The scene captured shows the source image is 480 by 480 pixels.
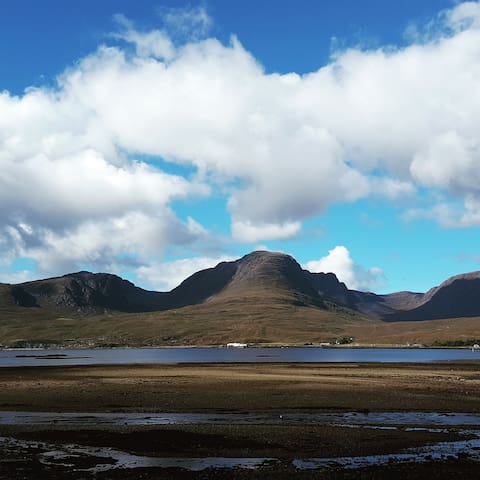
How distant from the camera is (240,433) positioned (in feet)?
132

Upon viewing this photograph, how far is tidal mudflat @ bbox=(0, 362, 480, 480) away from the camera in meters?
29.7

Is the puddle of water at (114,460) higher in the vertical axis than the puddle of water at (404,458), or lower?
higher

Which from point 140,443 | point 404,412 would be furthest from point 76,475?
point 404,412

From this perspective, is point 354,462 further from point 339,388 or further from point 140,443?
point 339,388

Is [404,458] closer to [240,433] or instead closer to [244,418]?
[240,433]

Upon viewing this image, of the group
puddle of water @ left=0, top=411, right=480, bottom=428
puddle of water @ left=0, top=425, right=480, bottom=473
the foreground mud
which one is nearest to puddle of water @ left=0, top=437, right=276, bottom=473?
puddle of water @ left=0, top=425, right=480, bottom=473

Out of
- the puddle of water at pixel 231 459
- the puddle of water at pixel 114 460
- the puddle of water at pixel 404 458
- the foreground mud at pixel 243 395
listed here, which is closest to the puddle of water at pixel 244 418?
the puddle of water at pixel 231 459

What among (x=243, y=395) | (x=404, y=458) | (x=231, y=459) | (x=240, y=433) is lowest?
(x=404, y=458)

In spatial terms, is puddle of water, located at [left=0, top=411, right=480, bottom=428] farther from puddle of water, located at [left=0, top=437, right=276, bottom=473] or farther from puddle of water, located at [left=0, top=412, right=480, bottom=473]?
puddle of water, located at [left=0, top=437, right=276, bottom=473]

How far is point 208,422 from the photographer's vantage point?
4588cm

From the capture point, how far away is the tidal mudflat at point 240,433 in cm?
2973

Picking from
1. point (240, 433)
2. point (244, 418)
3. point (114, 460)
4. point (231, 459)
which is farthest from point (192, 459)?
point (244, 418)

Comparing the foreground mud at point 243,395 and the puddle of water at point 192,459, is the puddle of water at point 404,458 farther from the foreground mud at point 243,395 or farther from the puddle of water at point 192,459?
the foreground mud at point 243,395

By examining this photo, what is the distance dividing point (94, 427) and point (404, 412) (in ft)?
83.1
